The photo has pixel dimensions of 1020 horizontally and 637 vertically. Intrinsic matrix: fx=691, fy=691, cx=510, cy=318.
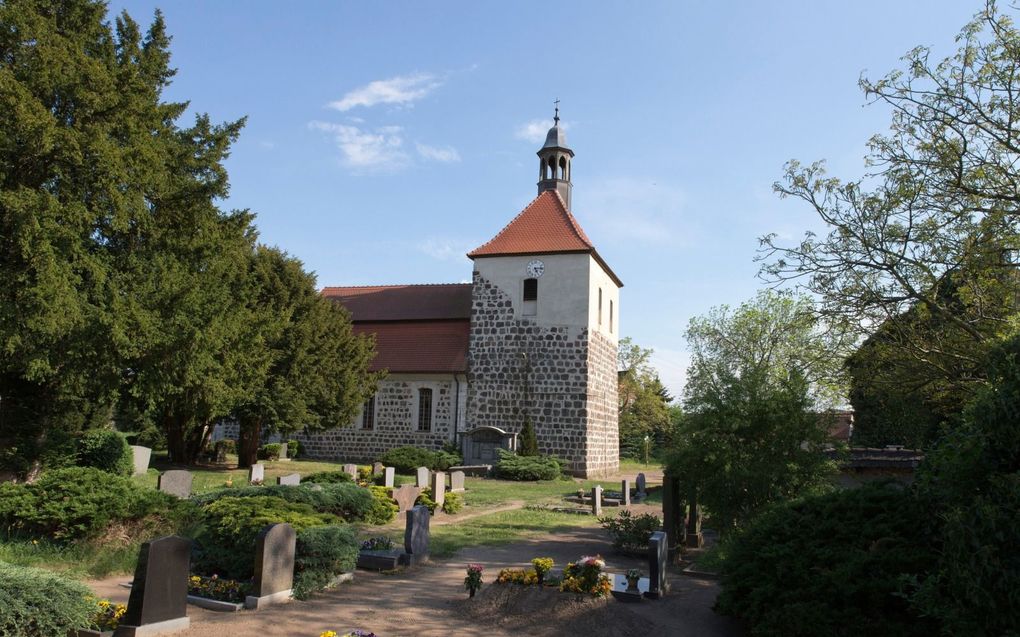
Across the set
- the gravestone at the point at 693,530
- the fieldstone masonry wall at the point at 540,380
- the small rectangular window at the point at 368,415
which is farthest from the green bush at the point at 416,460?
the gravestone at the point at 693,530

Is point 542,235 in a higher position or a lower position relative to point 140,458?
higher

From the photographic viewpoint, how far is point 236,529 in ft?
29.2

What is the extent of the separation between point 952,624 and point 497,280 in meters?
24.9

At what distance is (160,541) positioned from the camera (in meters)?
6.82

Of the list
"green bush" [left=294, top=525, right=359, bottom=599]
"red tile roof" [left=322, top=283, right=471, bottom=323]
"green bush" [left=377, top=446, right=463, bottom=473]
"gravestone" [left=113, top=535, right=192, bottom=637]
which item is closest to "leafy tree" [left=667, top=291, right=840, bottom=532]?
"green bush" [left=294, top=525, right=359, bottom=599]

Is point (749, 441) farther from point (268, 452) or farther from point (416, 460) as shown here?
point (268, 452)

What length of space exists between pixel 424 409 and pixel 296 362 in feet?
27.8

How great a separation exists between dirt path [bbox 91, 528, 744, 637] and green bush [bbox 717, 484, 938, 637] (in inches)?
38.1

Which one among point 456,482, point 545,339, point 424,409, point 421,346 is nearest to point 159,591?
point 456,482

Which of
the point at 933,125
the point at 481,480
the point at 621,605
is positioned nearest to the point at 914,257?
the point at 933,125

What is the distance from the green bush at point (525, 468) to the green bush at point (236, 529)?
1500 cm

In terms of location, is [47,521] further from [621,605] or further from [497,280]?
[497,280]

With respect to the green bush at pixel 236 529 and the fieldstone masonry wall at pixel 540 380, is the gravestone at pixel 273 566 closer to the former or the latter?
the green bush at pixel 236 529

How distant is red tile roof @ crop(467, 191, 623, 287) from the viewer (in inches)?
1105
